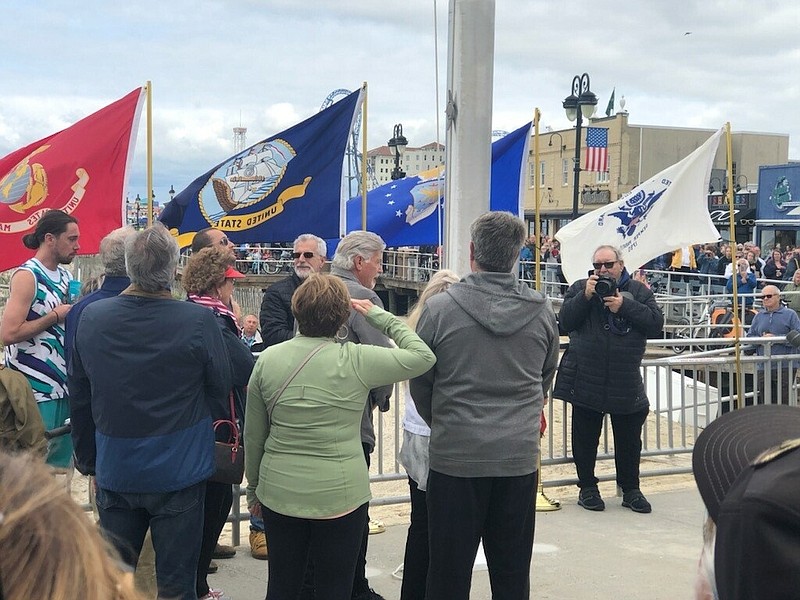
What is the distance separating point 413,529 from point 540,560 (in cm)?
137

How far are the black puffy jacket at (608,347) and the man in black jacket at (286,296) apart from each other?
1.93 m

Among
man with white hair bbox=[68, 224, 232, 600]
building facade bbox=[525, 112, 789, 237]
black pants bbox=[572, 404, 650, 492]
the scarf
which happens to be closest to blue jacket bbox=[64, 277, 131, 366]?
the scarf

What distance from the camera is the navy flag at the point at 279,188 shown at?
22.6ft

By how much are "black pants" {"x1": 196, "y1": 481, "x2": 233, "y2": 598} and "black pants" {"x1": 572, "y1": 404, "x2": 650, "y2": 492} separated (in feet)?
9.92

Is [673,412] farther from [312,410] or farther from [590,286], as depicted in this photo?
[312,410]

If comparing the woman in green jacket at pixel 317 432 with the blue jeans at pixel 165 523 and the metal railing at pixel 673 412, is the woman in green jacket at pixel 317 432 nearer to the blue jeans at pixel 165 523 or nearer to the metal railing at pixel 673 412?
the blue jeans at pixel 165 523

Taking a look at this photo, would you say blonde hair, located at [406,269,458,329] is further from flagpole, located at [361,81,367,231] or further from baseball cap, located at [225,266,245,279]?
flagpole, located at [361,81,367,231]

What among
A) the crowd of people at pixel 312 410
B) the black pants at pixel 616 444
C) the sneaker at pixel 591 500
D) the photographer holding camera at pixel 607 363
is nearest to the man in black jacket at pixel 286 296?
the crowd of people at pixel 312 410

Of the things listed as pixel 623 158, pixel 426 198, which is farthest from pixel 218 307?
pixel 623 158

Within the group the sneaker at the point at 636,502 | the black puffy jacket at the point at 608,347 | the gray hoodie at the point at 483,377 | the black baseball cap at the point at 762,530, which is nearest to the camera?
the black baseball cap at the point at 762,530

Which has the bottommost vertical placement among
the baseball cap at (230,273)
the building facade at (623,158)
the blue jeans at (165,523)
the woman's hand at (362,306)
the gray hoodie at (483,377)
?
the blue jeans at (165,523)

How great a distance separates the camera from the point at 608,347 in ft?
20.9

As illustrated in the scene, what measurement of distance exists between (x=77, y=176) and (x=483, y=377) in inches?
150

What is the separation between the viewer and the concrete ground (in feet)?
16.4
